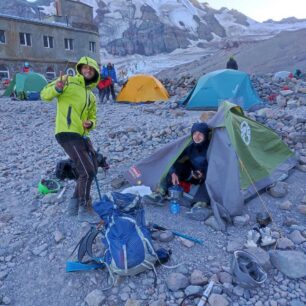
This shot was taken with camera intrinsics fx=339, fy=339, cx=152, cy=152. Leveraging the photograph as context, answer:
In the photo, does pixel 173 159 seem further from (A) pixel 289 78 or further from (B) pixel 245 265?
(A) pixel 289 78

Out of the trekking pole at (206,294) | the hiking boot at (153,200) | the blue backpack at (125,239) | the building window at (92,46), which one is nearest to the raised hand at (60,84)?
the blue backpack at (125,239)

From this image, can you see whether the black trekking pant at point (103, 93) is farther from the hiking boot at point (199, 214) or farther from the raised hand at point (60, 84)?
the hiking boot at point (199, 214)

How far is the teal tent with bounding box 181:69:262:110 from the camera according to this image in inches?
453

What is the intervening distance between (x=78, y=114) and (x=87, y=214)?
52.5 inches

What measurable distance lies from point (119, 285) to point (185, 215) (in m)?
1.48

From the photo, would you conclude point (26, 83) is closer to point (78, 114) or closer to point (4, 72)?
point (78, 114)

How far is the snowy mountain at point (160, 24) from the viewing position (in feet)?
271

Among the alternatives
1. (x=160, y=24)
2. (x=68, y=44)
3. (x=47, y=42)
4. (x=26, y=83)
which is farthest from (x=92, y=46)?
(x=160, y=24)

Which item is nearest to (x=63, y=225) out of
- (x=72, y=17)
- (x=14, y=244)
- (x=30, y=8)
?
(x=14, y=244)

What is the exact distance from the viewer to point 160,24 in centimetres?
9038

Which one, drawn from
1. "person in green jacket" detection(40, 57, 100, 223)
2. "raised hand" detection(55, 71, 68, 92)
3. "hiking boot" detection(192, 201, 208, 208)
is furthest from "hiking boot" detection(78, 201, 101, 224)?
"raised hand" detection(55, 71, 68, 92)

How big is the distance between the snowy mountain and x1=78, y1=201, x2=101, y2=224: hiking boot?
73.0 m

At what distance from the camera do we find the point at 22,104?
14570 mm

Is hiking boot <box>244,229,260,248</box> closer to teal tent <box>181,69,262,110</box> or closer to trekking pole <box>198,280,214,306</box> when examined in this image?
trekking pole <box>198,280,214,306</box>
